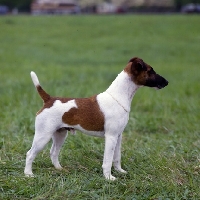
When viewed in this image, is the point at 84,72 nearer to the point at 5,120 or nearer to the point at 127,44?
the point at 5,120

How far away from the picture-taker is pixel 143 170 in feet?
18.0

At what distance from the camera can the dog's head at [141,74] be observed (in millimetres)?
5148

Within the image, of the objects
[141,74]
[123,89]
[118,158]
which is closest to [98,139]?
[118,158]

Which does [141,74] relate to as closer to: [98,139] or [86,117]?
[86,117]

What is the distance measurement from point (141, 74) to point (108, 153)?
0.90 m

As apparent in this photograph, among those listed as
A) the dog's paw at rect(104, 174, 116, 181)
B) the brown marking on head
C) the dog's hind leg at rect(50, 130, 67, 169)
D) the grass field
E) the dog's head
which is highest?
the dog's head

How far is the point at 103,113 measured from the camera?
5.18 metres

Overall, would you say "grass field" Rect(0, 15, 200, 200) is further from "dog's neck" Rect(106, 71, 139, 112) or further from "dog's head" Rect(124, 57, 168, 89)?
"dog's head" Rect(124, 57, 168, 89)

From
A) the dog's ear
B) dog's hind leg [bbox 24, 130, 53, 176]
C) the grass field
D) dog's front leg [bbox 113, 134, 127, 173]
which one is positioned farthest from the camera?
dog's front leg [bbox 113, 134, 127, 173]

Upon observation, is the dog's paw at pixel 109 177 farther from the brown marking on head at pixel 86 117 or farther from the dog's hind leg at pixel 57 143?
the dog's hind leg at pixel 57 143

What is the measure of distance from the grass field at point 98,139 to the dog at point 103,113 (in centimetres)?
42

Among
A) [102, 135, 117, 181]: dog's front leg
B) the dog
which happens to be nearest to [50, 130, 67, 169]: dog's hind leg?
the dog

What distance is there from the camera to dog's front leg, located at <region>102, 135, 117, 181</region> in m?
5.20

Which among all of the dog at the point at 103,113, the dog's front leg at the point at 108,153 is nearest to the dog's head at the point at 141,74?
the dog at the point at 103,113
